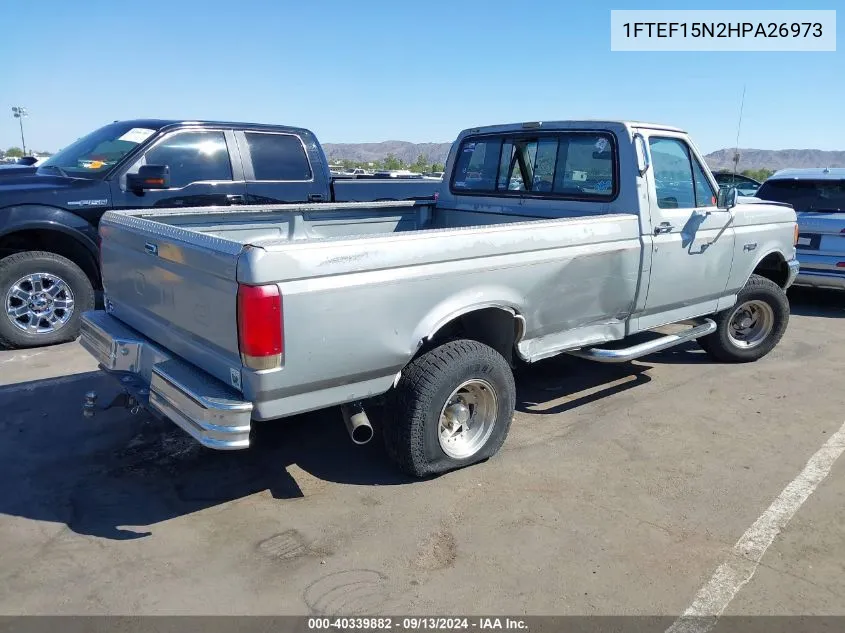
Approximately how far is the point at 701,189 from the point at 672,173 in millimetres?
443

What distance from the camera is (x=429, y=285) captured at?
3.41 meters

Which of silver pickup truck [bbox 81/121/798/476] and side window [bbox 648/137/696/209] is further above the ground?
side window [bbox 648/137/696/209]

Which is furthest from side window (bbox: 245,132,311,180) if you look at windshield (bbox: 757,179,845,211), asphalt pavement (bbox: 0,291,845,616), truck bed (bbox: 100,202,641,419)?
windshield (bbox: 757,179,845,211)

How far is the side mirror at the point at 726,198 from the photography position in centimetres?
528

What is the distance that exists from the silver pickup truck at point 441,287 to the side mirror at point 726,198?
11mm

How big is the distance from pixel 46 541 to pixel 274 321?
1.61 m

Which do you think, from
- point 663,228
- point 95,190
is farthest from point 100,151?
point 663,228

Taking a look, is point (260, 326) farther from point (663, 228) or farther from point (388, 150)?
point (388, 150)

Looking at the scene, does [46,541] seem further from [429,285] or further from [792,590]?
[792,590]

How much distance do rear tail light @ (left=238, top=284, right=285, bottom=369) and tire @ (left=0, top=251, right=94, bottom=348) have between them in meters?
3.72

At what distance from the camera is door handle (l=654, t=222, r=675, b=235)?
4.70 metres

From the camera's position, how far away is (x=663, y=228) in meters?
4.75

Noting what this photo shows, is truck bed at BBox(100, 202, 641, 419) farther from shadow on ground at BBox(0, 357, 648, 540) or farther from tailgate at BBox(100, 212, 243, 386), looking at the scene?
shadow on ground at BBox(0, 357, 648, 540)

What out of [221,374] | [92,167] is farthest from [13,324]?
[221,374]
